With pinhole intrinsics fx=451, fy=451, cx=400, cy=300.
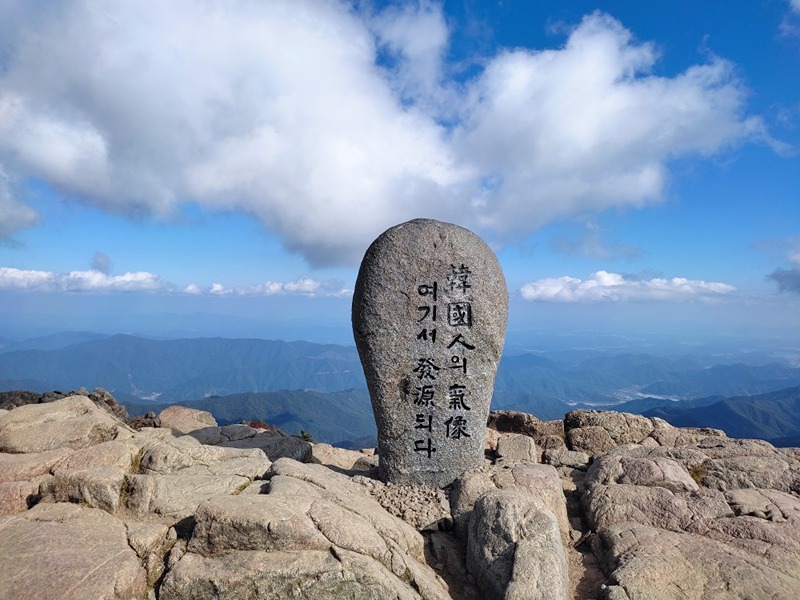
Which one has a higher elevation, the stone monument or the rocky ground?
the stone monument

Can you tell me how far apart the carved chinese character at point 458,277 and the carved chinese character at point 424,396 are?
2.04m

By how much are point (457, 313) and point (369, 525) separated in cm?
425

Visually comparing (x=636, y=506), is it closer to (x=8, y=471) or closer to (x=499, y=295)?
(x=499, y=295)

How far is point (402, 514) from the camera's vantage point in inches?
310

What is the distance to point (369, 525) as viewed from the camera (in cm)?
607

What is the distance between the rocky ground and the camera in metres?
4.96

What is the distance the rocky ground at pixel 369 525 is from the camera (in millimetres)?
4965

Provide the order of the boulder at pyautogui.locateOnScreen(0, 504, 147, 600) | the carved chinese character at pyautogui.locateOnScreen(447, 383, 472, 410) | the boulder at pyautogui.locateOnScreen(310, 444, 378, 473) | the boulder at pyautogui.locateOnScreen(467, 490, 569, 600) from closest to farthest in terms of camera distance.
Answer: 1. the boulder at pyautogui.locateOnScreen(0, 504, 147, 600)
2. the boulder at pyautogui.locateOnScreen(467, 490, 569, 600)
3. the carved chinese character at pyautogui.locateOnScreen(447, 383, 472, 410)
4. the boulder at pyautogui.locateOnScreen(310, 444, 378, 473)

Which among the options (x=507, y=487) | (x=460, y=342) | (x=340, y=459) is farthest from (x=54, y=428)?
(x=507, y=487)

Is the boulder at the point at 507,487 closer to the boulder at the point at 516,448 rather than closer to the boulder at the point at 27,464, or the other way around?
the boulder at the point at 516,448

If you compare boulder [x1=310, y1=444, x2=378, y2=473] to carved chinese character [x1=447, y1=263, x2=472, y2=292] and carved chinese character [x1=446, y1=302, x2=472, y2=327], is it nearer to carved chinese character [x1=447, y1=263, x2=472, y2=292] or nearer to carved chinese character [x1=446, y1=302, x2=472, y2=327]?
carved chinese character [x1=446, y1=302, x2=472, y2=327]

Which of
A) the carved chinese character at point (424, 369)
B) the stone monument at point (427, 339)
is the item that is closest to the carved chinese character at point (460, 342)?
the stone monument at point (427, 339)

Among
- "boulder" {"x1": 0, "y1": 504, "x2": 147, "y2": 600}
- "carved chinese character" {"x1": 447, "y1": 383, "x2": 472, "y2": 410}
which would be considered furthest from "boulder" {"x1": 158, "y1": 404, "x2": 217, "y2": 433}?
"boulder" {"x1": 0, "y1": 504, "x2": 147, "y2": 600}

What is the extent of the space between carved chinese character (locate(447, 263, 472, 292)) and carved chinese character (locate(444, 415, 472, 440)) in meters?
2.62
